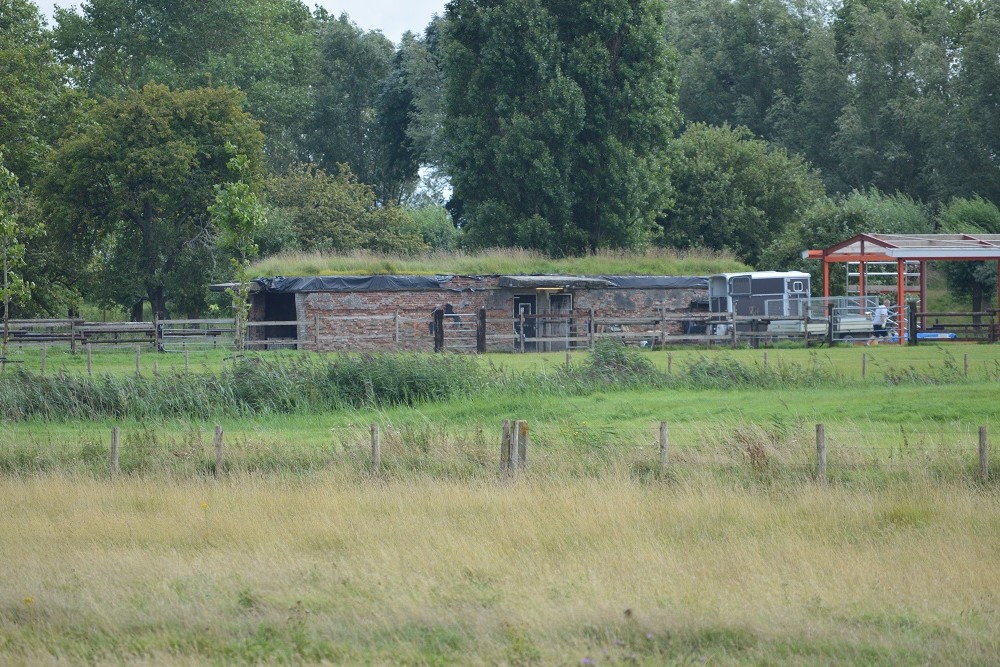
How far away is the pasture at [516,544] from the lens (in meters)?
10.8

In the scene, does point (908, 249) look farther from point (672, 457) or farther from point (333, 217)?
point (333, 217)

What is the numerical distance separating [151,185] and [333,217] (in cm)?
1360

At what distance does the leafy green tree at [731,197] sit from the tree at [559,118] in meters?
6.27

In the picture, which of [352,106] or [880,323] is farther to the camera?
[352,106]

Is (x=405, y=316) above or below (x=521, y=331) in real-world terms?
above

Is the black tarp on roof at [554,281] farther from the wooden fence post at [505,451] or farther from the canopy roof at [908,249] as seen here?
the wooden fence post at [505,451]

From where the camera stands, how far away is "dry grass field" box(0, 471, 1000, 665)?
420 inches

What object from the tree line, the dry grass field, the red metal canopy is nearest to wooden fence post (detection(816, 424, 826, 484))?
the dry grass field

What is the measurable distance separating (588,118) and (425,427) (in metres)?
37.1

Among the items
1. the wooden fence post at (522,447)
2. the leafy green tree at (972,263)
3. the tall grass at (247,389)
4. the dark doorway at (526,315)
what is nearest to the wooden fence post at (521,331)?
the dark doorway at (526,315)

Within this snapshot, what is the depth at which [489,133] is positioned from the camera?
57.1 m

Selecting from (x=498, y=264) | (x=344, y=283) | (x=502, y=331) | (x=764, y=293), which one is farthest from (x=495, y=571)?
(x=498, y=264)

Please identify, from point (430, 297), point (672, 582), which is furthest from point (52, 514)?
point (430, 297)

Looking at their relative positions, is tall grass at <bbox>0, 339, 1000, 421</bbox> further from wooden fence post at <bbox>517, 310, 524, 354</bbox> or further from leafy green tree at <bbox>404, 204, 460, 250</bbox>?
leafy green tree at <bbox>404, 204, 460, 250</bbox>
